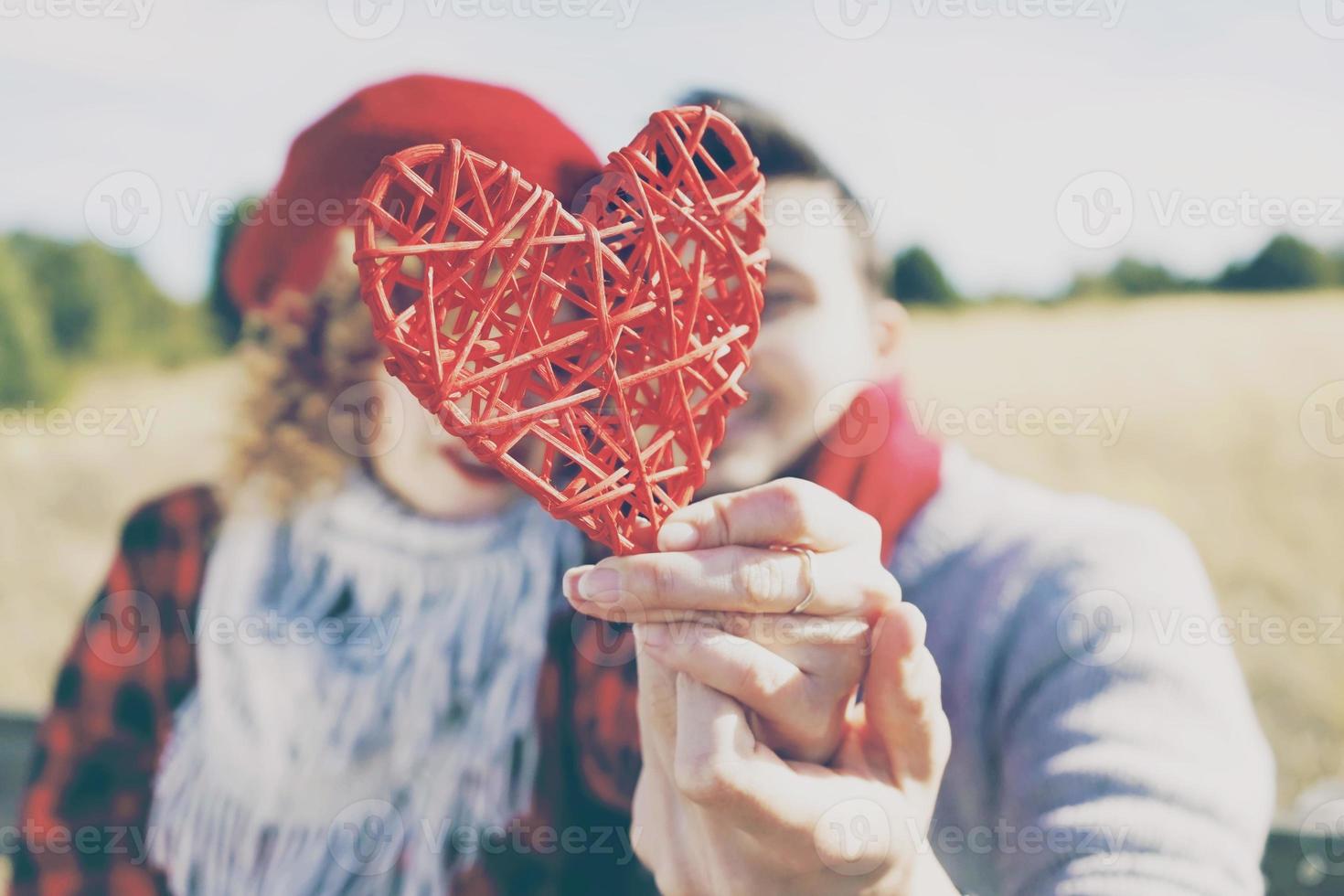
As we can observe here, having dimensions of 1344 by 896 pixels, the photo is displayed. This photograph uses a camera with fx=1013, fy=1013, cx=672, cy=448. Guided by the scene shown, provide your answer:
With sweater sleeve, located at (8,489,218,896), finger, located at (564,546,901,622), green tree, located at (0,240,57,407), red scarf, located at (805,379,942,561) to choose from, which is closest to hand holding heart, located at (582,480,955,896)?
finger, located at (564,546,901,622)

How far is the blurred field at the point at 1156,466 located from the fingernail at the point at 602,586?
1662mm

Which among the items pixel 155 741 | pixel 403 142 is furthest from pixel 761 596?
pixel 155 741

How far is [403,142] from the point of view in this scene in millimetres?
1052

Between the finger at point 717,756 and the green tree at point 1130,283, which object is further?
the green tree at point 1130,283

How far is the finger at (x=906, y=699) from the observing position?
1.86 feet

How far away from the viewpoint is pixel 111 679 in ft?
4.45

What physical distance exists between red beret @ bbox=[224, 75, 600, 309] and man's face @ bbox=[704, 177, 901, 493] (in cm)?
23

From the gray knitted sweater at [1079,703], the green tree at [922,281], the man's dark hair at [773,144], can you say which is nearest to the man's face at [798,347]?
the man's dark hair at [773,144]

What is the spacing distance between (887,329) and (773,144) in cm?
28

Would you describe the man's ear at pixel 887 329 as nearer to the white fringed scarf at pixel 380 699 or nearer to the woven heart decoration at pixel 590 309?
the white fringed scarf at pixel 380 699

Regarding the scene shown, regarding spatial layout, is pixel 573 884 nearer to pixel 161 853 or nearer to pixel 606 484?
pixel 161 853

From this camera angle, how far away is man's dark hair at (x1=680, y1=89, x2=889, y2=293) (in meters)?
1.05

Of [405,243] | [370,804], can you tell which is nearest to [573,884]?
[370,804]

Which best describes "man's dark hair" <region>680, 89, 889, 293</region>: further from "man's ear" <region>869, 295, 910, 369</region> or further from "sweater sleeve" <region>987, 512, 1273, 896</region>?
"sweater sleeve" <region>987, 512, 1273, 896</region>
